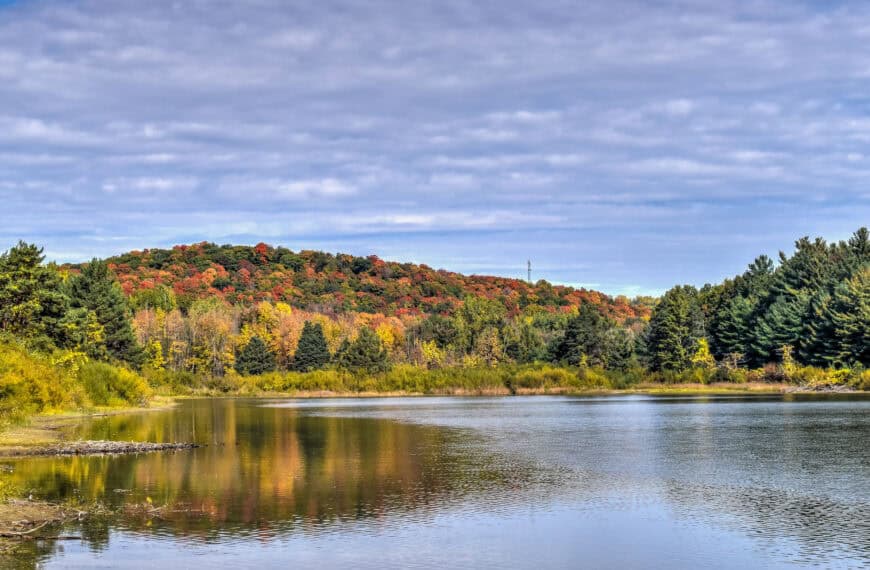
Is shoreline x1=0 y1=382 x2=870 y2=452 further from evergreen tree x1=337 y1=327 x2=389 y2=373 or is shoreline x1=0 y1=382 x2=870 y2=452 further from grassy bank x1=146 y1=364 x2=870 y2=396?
evergreen tree x1=337 y1=327 x2=389 y2=373

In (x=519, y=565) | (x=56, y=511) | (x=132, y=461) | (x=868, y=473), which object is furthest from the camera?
(x=132, y=461)

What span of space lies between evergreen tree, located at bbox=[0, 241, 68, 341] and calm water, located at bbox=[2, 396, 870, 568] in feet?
41.1

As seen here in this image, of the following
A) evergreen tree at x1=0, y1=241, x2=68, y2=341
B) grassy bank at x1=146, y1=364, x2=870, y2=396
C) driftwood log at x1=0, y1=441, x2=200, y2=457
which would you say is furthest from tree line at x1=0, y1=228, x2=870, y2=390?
driftwood log at x1=0, y1=441, x2=200, y2=457

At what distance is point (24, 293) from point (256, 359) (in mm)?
85066

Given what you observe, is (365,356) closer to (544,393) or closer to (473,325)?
(544,393)

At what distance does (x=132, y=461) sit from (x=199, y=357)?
393 feet

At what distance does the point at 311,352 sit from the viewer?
146 meters

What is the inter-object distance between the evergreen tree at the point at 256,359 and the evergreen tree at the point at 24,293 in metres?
79.2

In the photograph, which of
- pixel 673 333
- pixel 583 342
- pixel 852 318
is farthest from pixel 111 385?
pixel 673 333

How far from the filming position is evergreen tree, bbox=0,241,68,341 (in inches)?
2355

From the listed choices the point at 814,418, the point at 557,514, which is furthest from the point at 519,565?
the point at 814,418

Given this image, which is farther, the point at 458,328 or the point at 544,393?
the point at 458,328

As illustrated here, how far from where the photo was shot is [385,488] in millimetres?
32094

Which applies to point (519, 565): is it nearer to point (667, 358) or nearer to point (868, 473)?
point (868, 473)
